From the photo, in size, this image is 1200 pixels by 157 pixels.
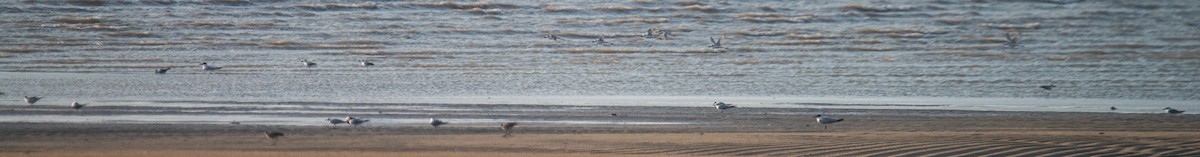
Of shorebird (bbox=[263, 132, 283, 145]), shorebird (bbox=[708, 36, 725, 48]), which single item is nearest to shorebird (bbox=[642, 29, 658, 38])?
shorebird (bbox=[708, 36, 725, 48])

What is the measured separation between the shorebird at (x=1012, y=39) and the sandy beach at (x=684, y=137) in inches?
57.6

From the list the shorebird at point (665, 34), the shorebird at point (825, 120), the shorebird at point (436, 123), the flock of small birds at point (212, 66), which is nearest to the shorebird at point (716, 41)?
the shorebird at point (665, 34)

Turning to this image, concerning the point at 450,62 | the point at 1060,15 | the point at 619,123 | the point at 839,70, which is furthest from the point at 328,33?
the point at 1060,15

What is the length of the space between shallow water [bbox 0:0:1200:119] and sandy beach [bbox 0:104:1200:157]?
13.4 inches

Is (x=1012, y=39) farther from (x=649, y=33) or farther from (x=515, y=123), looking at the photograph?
(x=515, y=123)

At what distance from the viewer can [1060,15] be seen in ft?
32.2

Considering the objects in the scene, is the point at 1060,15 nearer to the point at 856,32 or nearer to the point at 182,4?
the point at 856,32

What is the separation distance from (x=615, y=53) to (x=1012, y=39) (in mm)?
2866

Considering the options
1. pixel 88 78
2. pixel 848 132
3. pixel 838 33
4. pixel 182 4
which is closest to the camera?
pixel 848 132

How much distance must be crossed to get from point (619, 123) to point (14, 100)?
3806 millimetres

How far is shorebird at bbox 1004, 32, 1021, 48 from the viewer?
938 centimetres

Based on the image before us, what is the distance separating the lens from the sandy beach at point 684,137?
22.0 feet

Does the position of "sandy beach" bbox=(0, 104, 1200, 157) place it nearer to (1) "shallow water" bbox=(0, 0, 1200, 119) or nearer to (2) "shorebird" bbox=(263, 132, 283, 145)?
(2) "shorebird" bbox=(263, 132, 283, 145)

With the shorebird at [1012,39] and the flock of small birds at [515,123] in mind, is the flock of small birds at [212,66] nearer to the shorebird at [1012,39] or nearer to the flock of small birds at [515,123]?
the flock of small birds at [515,123]
